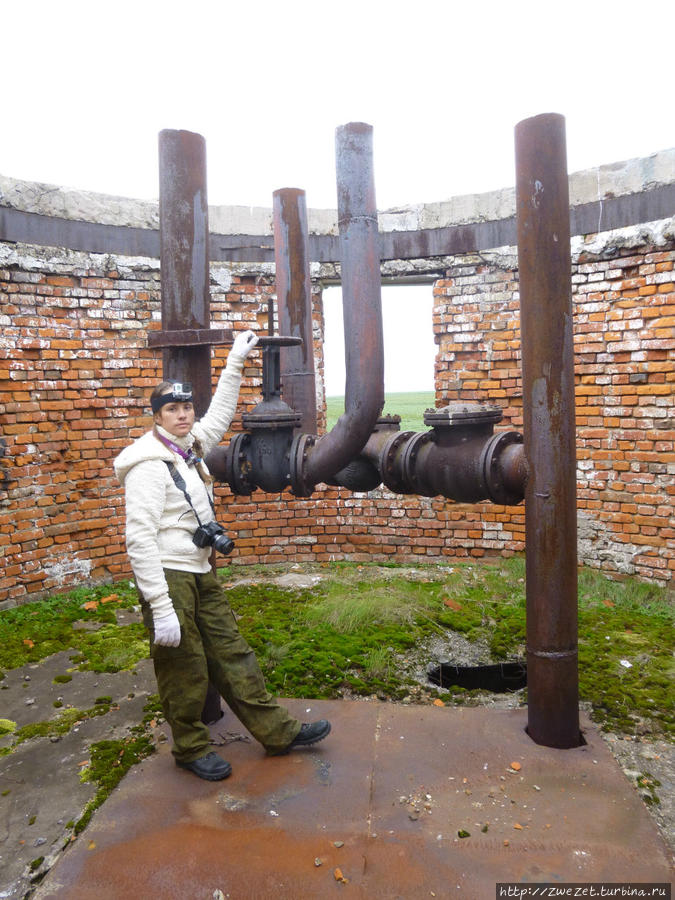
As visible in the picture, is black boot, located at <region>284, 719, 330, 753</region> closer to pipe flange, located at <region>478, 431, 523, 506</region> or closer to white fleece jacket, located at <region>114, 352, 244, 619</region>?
white fleece jacket, located at <region>114, 352, 244, 619</region>

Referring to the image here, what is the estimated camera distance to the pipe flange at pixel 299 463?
130 inches

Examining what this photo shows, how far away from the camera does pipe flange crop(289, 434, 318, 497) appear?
329cm

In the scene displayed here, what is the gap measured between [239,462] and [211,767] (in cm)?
148

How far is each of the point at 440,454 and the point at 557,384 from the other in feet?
2.09

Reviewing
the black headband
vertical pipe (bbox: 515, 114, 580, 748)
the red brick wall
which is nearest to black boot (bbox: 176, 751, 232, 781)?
vertical pipe (bbox: 515, 114, 580, 748)

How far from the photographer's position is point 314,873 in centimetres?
216

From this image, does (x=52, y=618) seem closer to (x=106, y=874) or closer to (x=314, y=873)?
(x=106, y=874)

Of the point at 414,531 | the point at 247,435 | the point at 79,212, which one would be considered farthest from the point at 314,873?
the point at 79,212

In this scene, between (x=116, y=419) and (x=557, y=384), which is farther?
(x=116, y=419)

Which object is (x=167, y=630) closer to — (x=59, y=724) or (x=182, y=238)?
(x=59, y=724)

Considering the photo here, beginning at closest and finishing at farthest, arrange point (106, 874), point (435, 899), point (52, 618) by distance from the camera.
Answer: point (435, 899) < point (106, 874) < point (52, 618)

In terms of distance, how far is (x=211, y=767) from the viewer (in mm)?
2742

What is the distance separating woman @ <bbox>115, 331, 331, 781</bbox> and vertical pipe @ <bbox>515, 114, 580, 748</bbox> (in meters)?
1.10

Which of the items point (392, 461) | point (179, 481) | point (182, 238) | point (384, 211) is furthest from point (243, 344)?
point (384, 211)
